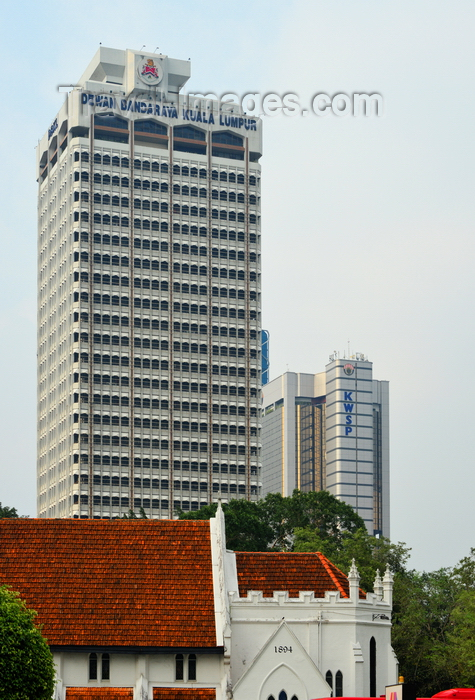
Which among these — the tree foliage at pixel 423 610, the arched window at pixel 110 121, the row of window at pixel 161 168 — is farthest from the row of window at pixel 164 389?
the tree foliage at pixel 423 610

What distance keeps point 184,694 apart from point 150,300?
125670mm

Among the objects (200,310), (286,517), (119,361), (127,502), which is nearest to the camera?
(286,517)

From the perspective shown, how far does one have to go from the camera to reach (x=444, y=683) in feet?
280

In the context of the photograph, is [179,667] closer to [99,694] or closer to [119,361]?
[99,694]

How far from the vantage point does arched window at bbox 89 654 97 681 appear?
60.5 m

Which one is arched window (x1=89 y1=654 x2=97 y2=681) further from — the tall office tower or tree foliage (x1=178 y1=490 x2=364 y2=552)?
the tall office tower

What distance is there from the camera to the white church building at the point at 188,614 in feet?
197

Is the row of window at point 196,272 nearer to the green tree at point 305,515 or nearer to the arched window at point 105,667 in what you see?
the green tree at point 305,515

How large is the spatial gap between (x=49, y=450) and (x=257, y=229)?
52.0m

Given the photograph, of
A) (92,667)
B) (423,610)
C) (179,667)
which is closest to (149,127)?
(423,610)

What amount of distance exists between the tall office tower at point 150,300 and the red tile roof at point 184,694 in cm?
11540

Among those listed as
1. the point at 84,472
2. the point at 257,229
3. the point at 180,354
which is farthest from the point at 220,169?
the point at 84,472

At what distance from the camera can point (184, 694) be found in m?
60.1

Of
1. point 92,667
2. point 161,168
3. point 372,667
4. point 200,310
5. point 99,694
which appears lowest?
point 99,694
